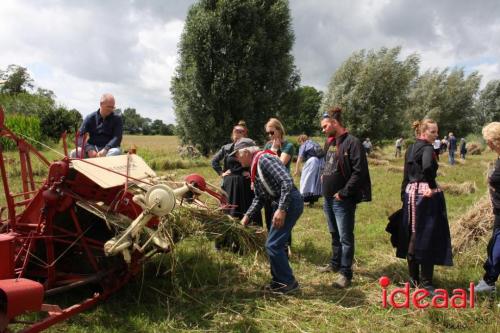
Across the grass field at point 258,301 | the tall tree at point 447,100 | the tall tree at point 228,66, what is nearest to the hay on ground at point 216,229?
the grass field at point 258,301

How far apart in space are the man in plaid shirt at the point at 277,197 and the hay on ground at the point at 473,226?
2.84 metres

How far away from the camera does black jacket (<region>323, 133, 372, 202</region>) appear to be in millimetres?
4281

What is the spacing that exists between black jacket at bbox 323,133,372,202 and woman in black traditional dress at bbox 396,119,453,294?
460mm

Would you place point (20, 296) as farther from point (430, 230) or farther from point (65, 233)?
point (430, 230)

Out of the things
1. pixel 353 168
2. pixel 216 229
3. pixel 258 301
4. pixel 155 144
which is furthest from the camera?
pixel 155 144

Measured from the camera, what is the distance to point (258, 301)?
13.1 feet

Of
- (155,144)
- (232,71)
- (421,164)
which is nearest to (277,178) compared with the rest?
(421,164)

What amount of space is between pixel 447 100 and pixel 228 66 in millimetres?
29325

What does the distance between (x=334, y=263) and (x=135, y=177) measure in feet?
8.80

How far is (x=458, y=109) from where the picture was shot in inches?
1676

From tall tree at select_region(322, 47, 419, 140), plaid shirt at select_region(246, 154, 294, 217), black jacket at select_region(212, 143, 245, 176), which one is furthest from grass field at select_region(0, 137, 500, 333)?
tall tree at select_region(322, 47, 419, 140)

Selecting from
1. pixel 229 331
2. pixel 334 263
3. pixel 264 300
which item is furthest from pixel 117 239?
pixel 334 263

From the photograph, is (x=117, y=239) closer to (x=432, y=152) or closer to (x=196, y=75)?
(x=432, y=152)

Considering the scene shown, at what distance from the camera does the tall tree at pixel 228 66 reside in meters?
22.6
